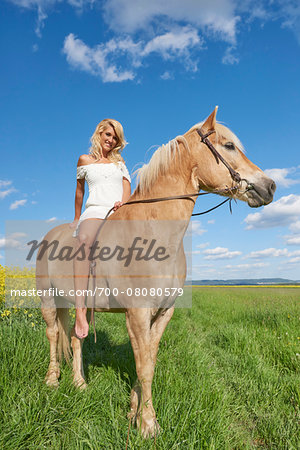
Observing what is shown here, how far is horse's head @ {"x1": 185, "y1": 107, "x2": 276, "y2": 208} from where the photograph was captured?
3.00 m

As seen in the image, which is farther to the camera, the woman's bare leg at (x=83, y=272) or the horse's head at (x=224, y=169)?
the woman's bare leg at (x=83, y=272)

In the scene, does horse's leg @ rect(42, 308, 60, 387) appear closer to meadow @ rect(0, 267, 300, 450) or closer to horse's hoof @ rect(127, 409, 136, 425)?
meadow @ rect(0, 267, 300, 450)

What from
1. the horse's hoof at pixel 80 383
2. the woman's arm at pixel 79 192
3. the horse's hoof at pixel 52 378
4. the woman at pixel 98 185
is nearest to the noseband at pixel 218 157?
the woman at pixel 98 185

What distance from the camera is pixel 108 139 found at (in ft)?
12.8

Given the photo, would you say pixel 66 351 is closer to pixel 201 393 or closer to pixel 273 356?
pixel 201 393

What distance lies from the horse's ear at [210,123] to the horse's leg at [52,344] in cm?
330

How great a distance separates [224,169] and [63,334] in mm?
3233

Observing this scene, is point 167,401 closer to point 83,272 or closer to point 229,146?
point 83,272

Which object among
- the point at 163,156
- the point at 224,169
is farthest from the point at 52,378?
the point at 224,169

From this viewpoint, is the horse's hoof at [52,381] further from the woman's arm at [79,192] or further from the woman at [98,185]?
the woman's arm at [79,192]

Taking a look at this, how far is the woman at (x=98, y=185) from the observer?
343 cm

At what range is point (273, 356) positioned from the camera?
5.10 meters

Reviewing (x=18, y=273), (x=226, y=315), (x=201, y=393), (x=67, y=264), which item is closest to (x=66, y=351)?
(x=67, y=264)

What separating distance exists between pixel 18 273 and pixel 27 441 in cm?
672
